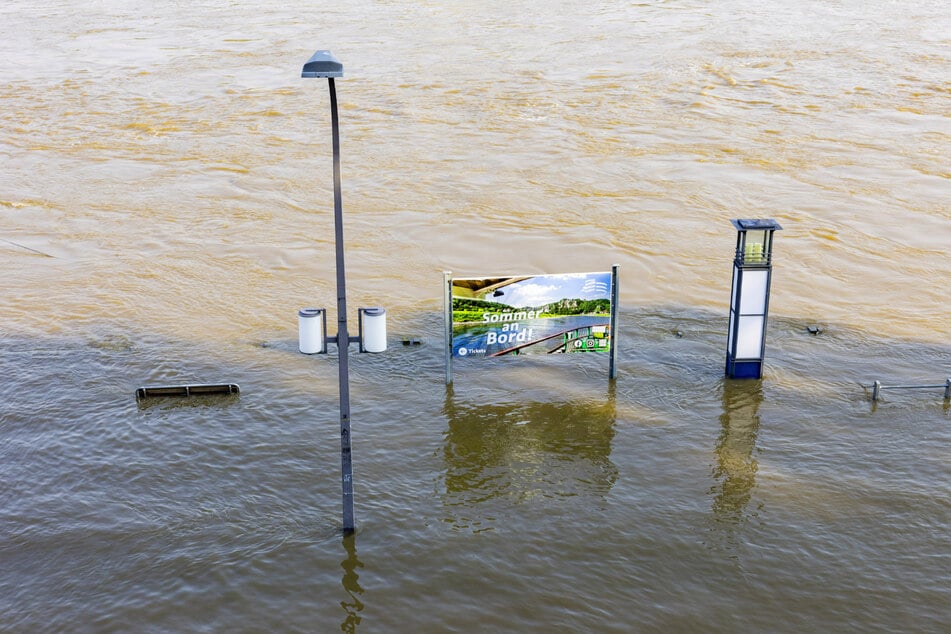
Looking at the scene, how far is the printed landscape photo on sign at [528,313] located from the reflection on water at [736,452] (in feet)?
8.21

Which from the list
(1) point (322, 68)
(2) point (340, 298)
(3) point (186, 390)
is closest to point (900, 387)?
(2) point (340, 298)

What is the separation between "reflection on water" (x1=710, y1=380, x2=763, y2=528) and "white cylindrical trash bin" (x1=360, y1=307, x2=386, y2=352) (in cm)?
504

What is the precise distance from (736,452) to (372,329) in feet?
20.6

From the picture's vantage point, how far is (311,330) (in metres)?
11.1

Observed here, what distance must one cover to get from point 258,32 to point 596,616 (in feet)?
154

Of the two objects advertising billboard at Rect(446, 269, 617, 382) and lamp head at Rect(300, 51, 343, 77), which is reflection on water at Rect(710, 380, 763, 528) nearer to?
advertising billboard at Rect(446, 269, 617, 382)

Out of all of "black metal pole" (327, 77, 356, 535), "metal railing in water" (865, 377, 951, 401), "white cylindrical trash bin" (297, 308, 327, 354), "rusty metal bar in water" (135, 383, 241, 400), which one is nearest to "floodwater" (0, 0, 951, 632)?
"metal railing in water" (865, 377, 951, 401)

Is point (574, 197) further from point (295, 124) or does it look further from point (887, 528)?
point (887, 528)

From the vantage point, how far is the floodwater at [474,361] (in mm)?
11219

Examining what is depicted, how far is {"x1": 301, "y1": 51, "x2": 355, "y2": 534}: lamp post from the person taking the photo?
31.3ft

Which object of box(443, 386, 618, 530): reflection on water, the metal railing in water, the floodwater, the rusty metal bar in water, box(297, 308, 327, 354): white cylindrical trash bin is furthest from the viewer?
the rusty metal bar in water

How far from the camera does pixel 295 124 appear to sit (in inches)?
1438

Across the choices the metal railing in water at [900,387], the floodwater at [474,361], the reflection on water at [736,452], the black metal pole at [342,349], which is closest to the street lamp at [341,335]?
the black metal pole at [342,349]

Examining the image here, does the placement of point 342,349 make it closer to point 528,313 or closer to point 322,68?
point 322,68
